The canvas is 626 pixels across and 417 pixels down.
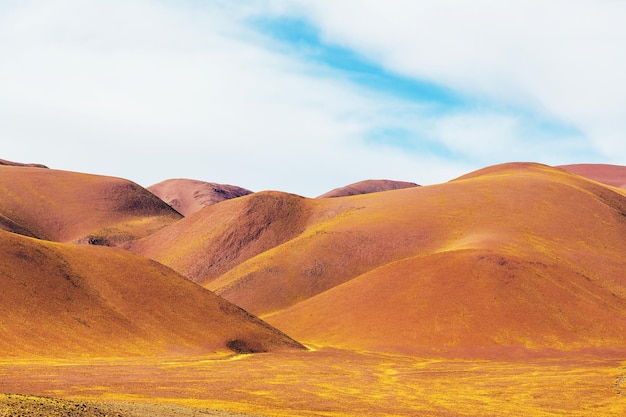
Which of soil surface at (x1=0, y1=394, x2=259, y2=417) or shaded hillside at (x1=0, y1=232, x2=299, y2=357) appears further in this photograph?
shaded hillside at (x1=0, y1=232, x2=299, y2=357)

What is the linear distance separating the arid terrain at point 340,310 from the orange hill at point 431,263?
40 centimetres

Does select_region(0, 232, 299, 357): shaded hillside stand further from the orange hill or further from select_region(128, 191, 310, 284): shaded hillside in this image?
select_region(128, 191, 310, 284): shaded hillside

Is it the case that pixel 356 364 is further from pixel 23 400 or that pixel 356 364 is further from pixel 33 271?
pixel 23 400

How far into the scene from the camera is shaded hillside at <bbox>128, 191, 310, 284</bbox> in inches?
6722

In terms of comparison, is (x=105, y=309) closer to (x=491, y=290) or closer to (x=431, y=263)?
(x=431, y=263)

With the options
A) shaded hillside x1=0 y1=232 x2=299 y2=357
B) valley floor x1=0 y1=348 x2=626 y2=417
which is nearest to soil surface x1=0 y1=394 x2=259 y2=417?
valley floor x1=0 y1=348 x2=626 y2=417

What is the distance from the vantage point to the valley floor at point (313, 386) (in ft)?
155

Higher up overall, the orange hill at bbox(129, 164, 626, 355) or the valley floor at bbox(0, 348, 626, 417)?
the orange hill at bbox(129, 164, 626, 355)

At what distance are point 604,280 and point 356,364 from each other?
208 ft

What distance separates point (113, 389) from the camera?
5138 centimetres

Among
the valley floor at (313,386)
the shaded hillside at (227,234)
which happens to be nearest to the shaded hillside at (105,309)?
the valley floor at (313,386)

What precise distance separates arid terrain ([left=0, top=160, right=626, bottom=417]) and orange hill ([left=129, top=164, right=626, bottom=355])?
1.33ft

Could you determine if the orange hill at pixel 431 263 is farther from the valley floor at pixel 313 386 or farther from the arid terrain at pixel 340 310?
the valley floor at pixel 313 386

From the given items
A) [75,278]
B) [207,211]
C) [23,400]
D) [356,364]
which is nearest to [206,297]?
[75,278]
